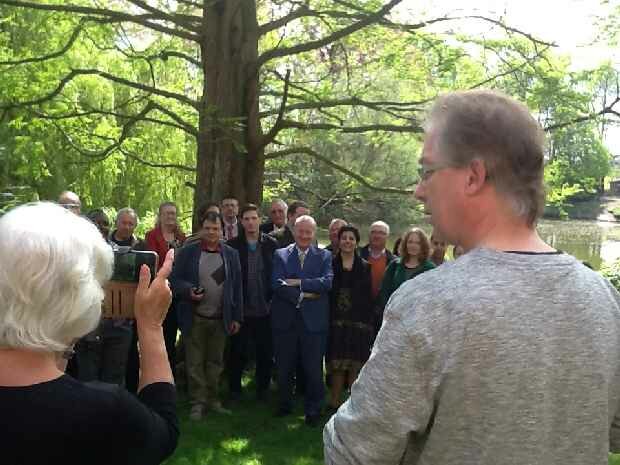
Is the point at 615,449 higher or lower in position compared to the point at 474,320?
lower

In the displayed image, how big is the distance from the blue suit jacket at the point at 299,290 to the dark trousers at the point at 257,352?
0.56 metres

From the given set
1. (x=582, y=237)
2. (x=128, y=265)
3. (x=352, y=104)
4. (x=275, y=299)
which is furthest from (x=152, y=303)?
(x=582, y=237)

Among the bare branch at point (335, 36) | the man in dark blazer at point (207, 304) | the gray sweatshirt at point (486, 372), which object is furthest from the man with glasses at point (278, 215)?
the gray sweatshirt at point (486, 372)

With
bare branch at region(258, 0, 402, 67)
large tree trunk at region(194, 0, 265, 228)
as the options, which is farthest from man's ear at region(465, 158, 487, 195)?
large tree trunk at region(194, 0, 265, 228)

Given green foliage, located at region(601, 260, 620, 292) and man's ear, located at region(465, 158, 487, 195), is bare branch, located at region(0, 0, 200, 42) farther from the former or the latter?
green foliage, located at region(601, 260, 620, 292)

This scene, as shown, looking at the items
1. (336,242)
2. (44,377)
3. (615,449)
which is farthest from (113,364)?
(615,449)

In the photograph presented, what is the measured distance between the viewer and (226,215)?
6984mm

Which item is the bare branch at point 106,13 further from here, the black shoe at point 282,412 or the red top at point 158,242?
the black shoe at point 282,412

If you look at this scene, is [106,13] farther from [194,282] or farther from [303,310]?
[303,310]

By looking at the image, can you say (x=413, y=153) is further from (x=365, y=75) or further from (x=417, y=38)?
(x=417, y=38)

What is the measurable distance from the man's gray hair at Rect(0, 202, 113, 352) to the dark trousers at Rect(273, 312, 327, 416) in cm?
432

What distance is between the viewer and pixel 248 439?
5305mm

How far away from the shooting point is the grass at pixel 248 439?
16.0 feet

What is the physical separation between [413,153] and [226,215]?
16205 mm
